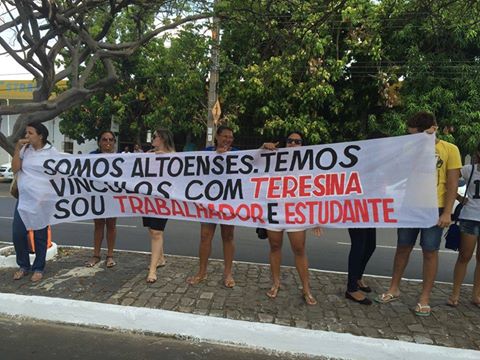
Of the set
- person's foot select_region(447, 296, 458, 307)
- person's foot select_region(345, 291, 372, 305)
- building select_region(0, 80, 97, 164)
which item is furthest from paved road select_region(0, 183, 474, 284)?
building select_region(0, 80, 97, 164)

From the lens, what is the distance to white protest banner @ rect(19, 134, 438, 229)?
13.6ft

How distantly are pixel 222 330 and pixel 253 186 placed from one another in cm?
150

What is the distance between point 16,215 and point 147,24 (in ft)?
11.6

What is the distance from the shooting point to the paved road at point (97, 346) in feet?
10.9

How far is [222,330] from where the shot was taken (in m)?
3.62

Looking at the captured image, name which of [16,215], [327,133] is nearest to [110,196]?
[16,215]

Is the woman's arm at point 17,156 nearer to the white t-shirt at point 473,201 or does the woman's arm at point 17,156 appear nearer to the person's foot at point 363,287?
the person's foot at point 363,287

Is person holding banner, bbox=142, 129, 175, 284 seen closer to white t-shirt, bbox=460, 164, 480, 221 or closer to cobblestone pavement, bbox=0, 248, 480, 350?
cobblestone pavement, bbox=0, 248, 480, 350

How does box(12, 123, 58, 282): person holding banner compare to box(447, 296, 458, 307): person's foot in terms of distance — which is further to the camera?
box(12, 123, 58, 282): person holding banner

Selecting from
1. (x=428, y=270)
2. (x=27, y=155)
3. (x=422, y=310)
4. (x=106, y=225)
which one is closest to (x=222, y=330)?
(x=422, y=310)

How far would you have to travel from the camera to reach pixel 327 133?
14.5m

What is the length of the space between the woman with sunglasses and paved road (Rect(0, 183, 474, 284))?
176 cm

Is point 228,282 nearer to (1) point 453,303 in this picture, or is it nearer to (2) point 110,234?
(2) point 110,234

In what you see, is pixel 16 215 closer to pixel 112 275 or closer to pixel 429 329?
pixel 112 275
